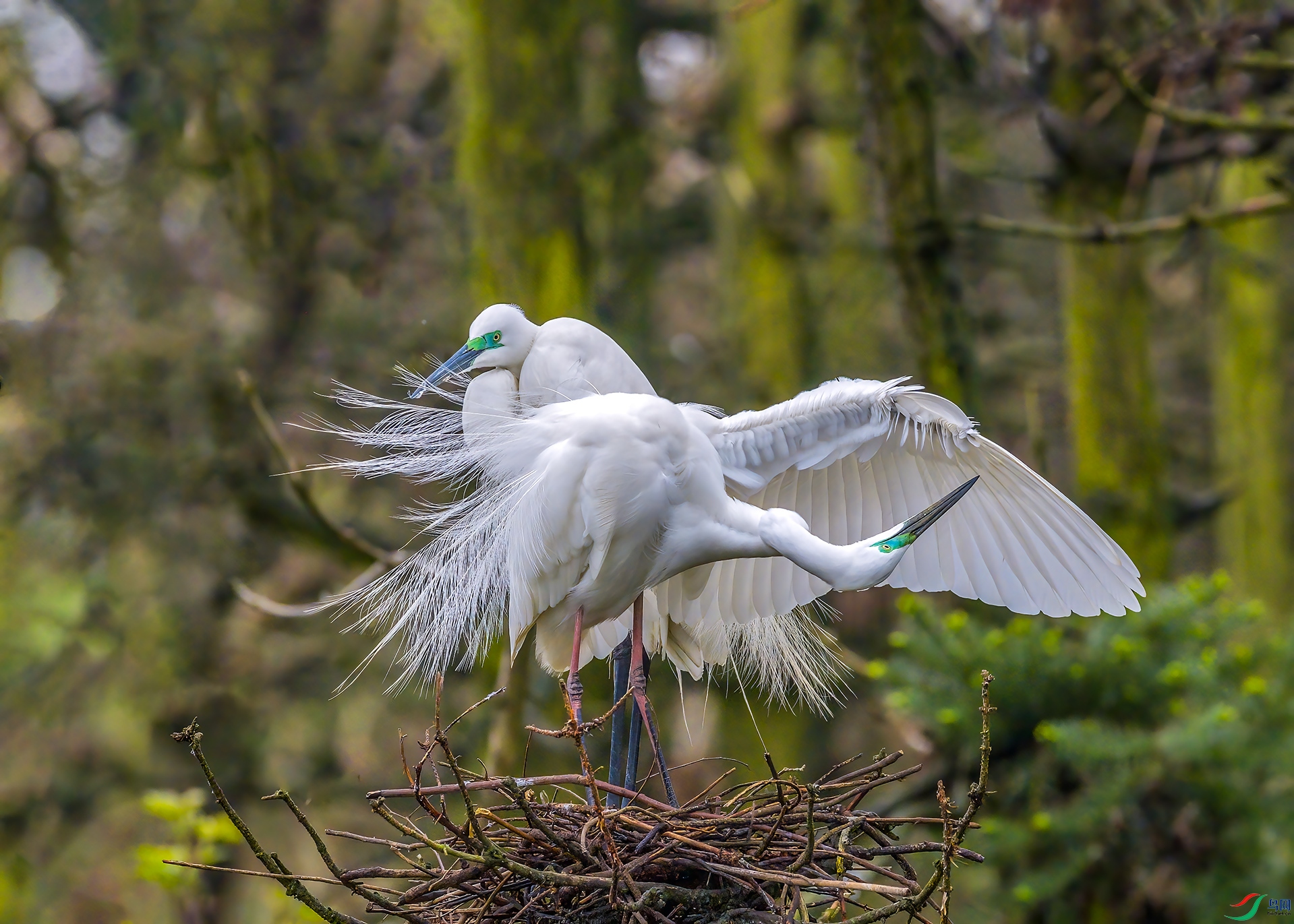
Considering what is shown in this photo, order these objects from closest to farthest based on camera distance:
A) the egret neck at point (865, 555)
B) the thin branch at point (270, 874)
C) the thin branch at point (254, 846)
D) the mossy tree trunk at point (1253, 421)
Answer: the thin branch at point (254, 846) < the thin branch at point (270, 874) < the egret neck at point (865, 555) < the mossy tree trunk at point (1253, 421)

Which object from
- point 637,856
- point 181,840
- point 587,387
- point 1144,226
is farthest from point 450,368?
point 1144,226

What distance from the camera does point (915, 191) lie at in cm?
486

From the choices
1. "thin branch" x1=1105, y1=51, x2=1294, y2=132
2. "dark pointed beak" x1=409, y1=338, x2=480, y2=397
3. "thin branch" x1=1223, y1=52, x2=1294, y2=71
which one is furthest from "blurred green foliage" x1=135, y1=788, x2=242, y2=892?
"thin branch" x1=1223, y1=52, x2=1294, y2=71

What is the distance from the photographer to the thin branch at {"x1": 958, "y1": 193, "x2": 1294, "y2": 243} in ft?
15.0

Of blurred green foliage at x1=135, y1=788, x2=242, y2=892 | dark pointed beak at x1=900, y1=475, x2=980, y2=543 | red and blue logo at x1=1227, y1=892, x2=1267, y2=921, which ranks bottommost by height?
red and blue logo at x1=1227, y1=892, x2=1267, y2=921

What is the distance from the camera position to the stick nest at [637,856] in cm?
233

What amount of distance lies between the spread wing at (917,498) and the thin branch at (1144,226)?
163 cm

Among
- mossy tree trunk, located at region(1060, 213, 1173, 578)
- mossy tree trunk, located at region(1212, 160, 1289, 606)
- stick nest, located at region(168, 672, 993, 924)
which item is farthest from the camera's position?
mossy tree trunk, located at region(1212, 160, 1289, 606)

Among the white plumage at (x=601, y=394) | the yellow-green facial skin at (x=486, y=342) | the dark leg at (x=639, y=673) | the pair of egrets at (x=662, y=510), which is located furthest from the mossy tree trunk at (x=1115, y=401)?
the yellow-green facial skin at (x=486, y=342)

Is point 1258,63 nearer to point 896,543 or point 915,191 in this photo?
point 915,191

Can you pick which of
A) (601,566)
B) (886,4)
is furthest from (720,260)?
(601,566)

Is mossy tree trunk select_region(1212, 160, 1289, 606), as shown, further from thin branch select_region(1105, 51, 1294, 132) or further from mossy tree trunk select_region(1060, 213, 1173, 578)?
thin branch select_region(1105, 51, 1294, 132)

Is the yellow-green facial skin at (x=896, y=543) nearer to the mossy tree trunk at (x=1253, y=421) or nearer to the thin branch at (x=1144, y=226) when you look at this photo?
the thin branch at (x=1144, y=226)

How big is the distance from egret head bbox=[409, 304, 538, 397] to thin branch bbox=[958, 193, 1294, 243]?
2.09m
